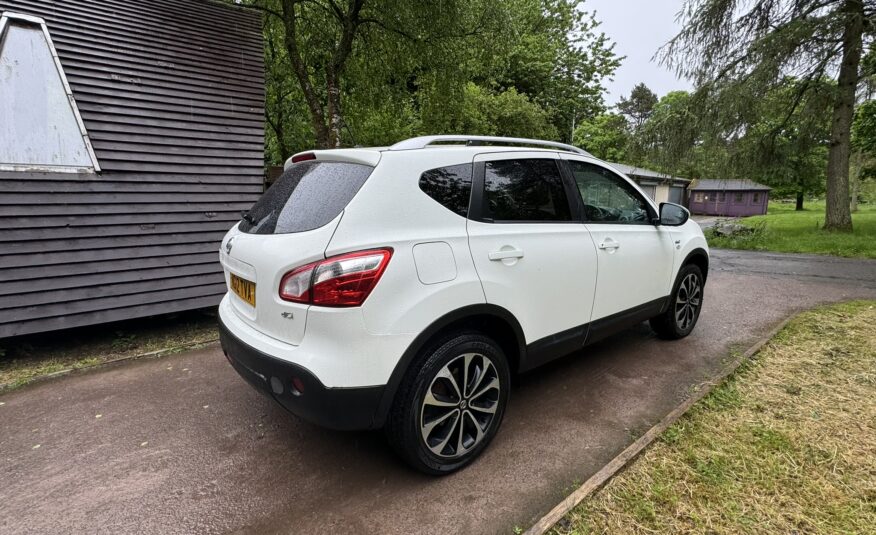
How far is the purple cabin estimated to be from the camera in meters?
36.8

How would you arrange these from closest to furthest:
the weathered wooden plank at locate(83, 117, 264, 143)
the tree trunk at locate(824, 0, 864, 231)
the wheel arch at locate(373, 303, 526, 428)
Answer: the wheel arch at locate(373, 303, 526, 428) < the weathered wooden plank at locate(83, 117, 264, 143) < the tree trunk at locate(824, 0, 864, 231)

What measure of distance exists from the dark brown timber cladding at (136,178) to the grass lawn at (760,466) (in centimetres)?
450

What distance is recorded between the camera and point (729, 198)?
3822 centimetres

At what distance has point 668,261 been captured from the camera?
3703mm

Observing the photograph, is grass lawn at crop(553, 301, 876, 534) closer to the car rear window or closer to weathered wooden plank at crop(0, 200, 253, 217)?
the car rear window

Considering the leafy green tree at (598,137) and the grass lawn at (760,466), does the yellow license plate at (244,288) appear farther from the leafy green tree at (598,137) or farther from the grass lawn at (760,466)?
the leafy green tree at (598,137)

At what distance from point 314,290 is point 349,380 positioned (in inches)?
16.9

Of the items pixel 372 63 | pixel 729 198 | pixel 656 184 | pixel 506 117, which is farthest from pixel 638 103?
pixel 372 63

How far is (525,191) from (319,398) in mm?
1705

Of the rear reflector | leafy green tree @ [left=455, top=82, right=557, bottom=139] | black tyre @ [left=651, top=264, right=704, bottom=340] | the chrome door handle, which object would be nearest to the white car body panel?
the chrome door handle

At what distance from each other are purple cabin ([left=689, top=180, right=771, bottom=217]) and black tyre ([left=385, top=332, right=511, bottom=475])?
4085cm

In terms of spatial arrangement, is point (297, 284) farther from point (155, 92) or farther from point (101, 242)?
point (155, 92)

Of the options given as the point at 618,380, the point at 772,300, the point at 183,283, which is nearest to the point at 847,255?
the point at 772,300

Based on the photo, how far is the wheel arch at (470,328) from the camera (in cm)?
201
